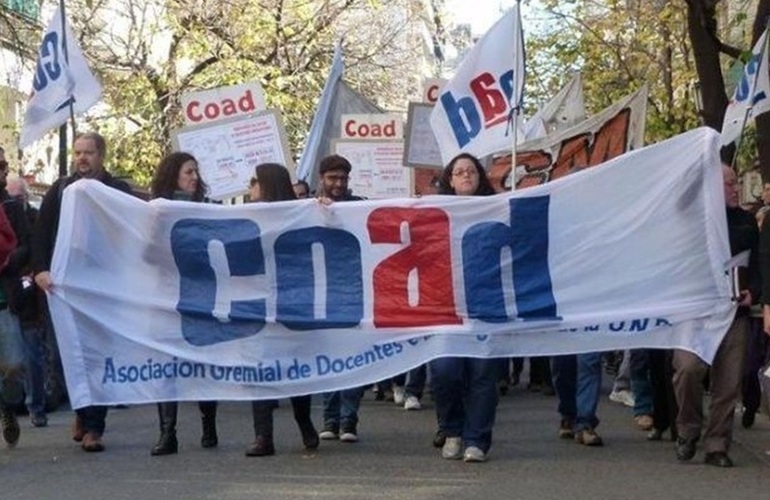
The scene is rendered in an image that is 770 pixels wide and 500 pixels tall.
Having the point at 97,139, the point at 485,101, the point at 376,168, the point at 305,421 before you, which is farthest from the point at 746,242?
the point at 376,168

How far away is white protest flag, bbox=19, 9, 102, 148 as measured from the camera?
14.1 m

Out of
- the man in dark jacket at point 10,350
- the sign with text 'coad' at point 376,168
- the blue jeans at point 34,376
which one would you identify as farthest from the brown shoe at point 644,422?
the sign with text 'coad' at point 376,168

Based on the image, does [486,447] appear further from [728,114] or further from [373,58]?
[373,58]

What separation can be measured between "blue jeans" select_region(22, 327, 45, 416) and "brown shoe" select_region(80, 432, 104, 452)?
1.85m

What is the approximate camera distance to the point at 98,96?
568 inches

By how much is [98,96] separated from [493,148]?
11.7 feet

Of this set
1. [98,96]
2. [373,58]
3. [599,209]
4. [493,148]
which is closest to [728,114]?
[493,148]

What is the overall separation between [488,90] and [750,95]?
1.87 meters

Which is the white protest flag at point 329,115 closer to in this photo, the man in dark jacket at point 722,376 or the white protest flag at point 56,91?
the white protest flag at point 56,91

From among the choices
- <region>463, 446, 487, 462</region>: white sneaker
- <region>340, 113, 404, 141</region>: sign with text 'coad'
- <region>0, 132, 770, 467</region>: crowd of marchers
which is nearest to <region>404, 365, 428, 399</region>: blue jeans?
<region>0, 132, 770, 467</region>: crowd of marchers

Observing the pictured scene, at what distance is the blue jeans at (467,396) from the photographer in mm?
9914

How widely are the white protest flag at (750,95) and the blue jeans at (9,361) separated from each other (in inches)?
200

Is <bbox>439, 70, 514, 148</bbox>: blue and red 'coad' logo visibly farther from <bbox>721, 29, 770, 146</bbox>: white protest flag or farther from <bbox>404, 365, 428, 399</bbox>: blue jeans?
<bbox>404, 365, 428, 399</bbox>: blue jeans

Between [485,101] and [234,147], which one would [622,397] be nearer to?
[485,101]
